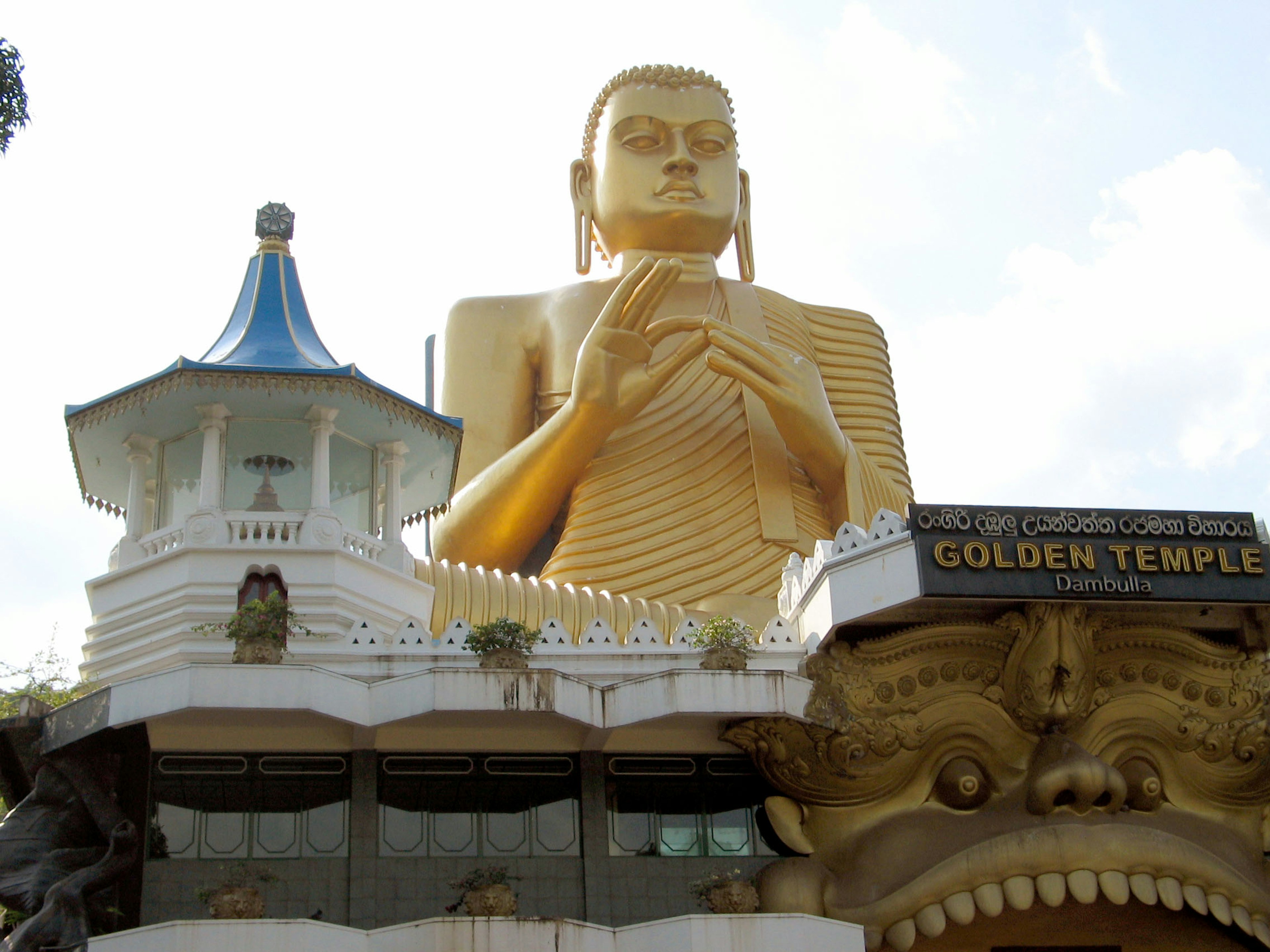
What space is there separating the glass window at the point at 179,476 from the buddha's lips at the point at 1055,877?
253 inches

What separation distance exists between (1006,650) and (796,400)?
4785 mm

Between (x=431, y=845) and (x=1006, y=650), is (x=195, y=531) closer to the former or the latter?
(x=431, y=845)

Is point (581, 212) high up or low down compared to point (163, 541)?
up

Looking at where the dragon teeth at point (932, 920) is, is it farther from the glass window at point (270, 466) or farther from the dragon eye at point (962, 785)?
the glass window at point (270, 466)

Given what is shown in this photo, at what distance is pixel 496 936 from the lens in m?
11.9

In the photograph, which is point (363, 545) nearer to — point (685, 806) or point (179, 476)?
point (179, 476)

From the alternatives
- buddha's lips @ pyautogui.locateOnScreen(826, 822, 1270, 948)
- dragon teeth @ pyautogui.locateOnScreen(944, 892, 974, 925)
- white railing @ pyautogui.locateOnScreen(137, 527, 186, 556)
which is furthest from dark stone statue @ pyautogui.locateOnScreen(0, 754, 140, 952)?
dragon teeth @ pyautogui.locateOnScreen(944, 892, 974, 925)

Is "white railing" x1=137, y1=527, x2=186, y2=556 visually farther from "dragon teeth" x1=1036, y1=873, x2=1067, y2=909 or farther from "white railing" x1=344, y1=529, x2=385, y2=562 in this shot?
"dragon teeth" x1=1036, y1=873, x2=1067, y2=909

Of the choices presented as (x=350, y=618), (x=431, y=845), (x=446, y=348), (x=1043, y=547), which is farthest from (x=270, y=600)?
(x=446, y=348)

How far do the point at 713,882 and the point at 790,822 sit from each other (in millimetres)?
1064

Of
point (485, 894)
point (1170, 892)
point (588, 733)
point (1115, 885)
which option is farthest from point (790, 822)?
point (1170, 892)

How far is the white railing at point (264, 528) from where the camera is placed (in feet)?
47.7

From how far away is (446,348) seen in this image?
69.8ft

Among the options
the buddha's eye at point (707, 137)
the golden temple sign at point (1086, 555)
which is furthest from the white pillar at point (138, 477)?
the buddha's eye at point (707, 137)
